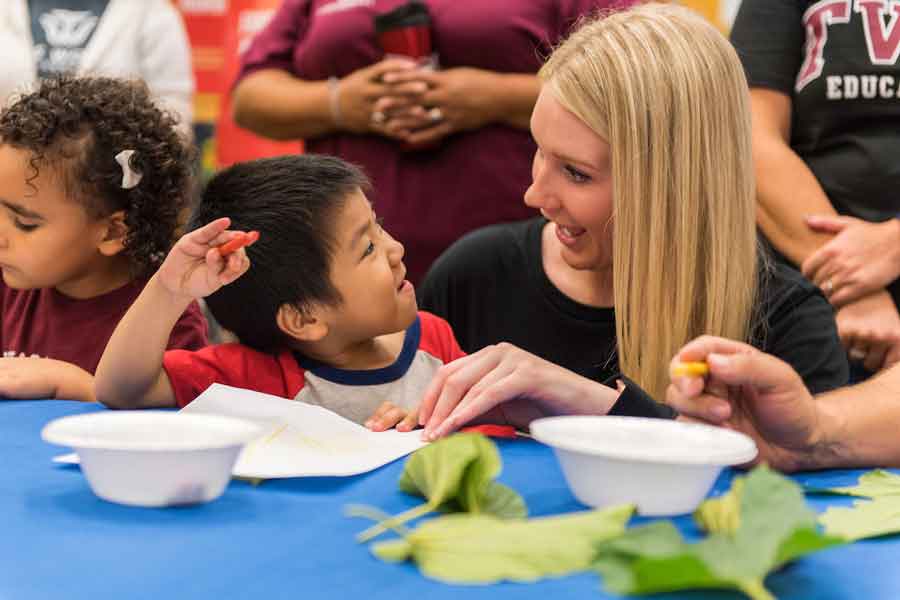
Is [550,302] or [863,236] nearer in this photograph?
[550,302]

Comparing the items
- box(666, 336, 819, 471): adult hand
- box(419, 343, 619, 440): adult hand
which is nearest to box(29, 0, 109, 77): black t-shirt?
box(419, 343, 619, 440): adult hand

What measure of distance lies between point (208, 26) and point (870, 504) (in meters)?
3.96

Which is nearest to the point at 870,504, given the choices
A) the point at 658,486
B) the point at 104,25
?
the point at 658,486

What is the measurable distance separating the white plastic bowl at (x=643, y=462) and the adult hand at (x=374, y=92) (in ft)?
4.22

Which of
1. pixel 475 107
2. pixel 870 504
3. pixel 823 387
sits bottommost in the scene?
pixel 823 387

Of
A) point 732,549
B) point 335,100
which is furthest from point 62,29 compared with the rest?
point 732,549

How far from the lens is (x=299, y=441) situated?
1.07m

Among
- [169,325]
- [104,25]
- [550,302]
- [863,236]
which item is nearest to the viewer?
[169,325]

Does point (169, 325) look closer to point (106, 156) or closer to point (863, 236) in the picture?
point (106, 156)

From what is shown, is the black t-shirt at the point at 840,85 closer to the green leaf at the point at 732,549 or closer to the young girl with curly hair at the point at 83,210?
the young girl with curly hair at the point at 83,210

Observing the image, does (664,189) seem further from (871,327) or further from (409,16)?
(409,16)

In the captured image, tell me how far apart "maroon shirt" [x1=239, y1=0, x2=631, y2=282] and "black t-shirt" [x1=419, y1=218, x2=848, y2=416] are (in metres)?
0.34

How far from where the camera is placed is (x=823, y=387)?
4.65 feet

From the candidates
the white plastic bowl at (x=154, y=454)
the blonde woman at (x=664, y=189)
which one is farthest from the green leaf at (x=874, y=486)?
the white plastic bowl at (x=154, y=454)
